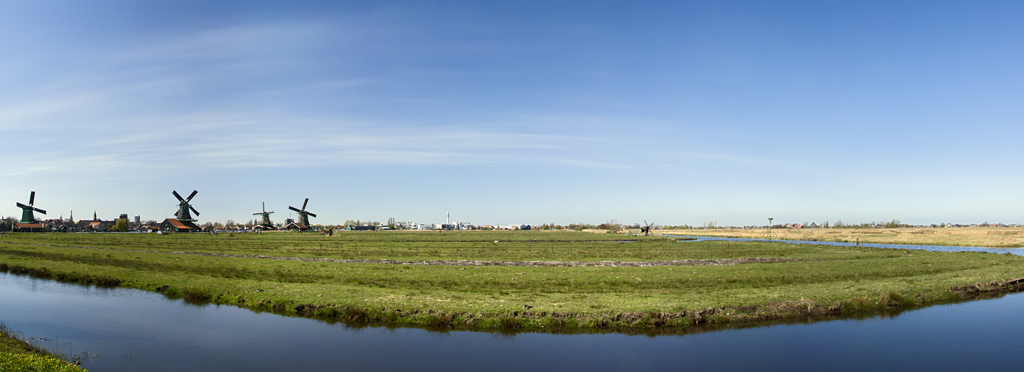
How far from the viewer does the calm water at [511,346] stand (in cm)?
1761

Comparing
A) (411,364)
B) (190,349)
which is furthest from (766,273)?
(190,349)

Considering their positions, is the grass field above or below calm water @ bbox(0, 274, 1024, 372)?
above

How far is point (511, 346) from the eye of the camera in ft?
65.6

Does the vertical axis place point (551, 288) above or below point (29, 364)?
below

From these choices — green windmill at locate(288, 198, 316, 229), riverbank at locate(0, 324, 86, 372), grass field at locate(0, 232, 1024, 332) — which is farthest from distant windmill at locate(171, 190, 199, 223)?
riverbank at locate(0, 324, 86, 372)

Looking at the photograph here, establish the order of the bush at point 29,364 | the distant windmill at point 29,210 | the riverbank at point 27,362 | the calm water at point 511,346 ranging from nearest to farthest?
the bush at point 29,364 < the riverbank at point 27,362 < the calm water at point 511,346 < the distant windmill at point 29,210

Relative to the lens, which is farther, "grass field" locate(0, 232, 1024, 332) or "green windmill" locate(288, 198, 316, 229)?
"green windmill" locate(288, 198, 316, 229)

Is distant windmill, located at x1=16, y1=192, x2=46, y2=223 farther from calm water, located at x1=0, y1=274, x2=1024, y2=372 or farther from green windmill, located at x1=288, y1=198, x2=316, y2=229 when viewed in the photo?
calm water, located at x1=0, y1=274, x2=1024, y2=372

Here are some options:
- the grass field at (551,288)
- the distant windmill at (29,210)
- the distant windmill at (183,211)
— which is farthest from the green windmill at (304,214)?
the grass field at (551,288)

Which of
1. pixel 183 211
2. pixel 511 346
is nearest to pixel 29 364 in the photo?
pixel 511 346

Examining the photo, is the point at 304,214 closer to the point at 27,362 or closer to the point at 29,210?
the point at 29,210

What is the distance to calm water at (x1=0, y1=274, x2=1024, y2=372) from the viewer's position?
693 inches

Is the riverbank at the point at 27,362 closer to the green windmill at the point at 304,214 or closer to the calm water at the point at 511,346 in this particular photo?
the calm water at the point at 511,346

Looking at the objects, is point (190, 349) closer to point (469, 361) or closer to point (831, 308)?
point (469, 361)
